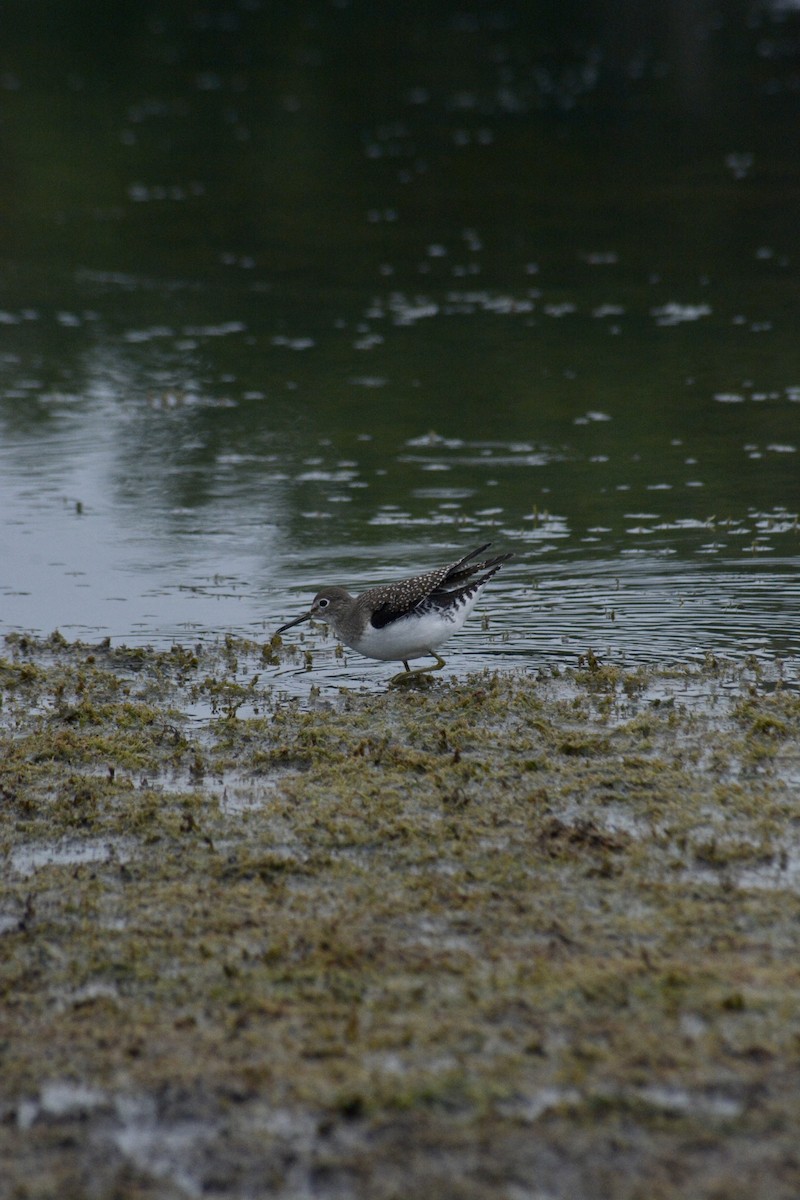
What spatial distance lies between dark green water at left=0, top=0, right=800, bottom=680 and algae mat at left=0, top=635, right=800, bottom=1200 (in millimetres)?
2418

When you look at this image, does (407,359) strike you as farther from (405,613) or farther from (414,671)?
(405,613)

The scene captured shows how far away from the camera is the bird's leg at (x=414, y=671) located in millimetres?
11328

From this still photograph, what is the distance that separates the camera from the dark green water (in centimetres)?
1362

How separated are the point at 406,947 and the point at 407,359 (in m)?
15.3

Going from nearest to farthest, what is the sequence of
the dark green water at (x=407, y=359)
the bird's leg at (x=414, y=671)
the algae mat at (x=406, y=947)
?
the algae mat at (x=406, y=947) → the bird's leg at (x=414, y=671) → the dark green water at (x=407, y=359)

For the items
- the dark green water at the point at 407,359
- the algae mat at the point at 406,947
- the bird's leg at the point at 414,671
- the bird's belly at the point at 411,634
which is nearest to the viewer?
the algae mat at the point at 406,947

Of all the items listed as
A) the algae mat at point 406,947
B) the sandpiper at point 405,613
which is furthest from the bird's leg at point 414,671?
the algae mat at point 406,947

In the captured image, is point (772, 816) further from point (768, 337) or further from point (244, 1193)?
point (768, 337)

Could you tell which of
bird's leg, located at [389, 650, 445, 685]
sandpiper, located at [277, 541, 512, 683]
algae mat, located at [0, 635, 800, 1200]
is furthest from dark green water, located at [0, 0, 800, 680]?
algae mat, located at [0, 635, 800, 1200]

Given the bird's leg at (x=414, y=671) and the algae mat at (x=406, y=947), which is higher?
the bird's leg at (x=414, y=671)

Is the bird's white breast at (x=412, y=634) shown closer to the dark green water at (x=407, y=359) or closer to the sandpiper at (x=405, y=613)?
the sandpiper at (x=405, y=613)

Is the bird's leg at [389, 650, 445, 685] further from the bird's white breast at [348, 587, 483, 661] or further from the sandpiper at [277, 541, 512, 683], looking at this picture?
the bird's white breast at [348, 587, 483, 661]

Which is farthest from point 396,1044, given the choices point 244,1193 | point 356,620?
point 356,620

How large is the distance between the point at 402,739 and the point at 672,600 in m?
3.80
